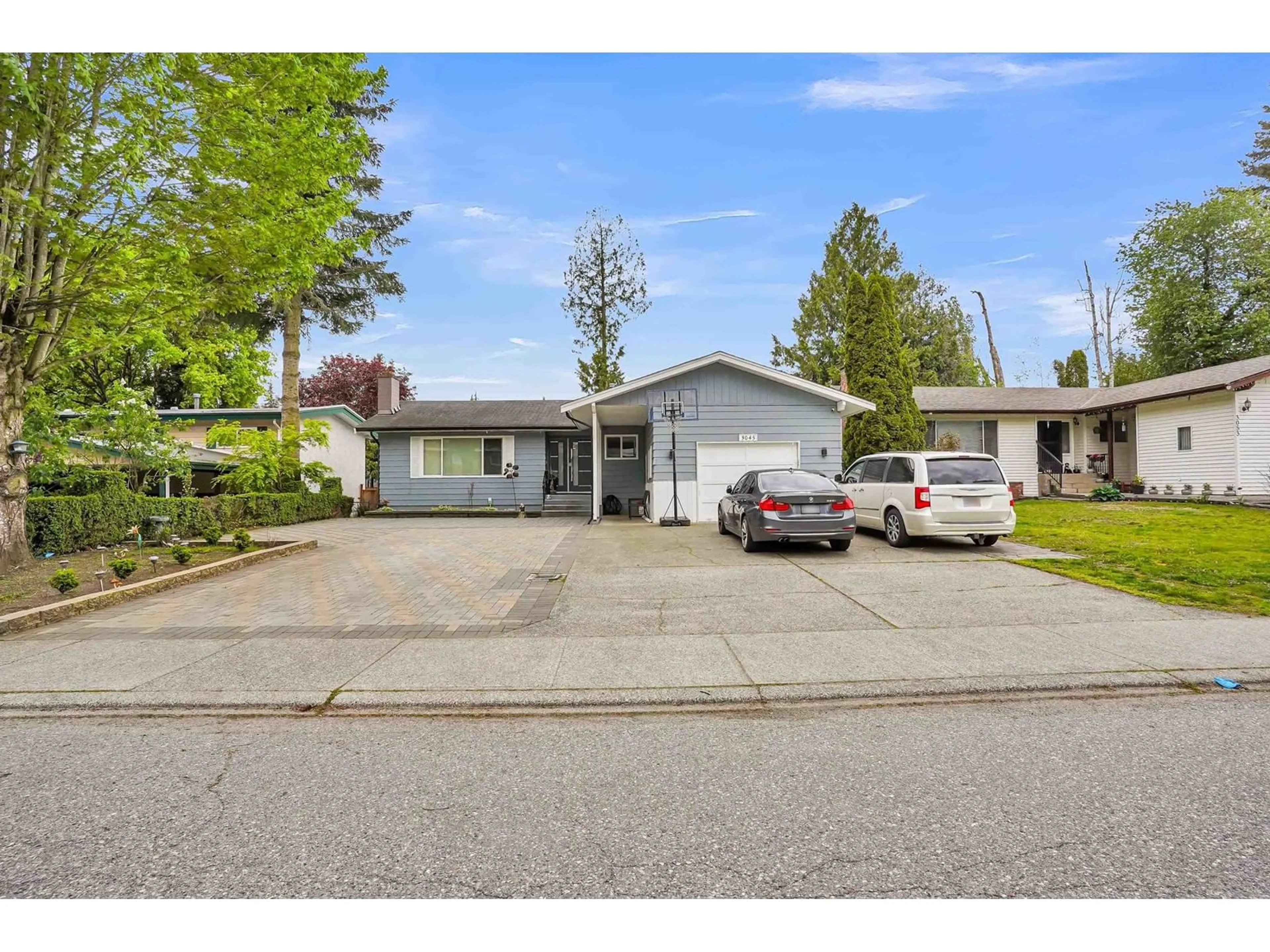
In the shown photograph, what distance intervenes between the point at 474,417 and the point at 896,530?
1717 cm

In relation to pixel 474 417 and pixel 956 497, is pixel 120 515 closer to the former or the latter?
pixel 474 417

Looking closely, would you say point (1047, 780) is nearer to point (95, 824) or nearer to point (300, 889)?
point (300, 889)

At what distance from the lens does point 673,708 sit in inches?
166

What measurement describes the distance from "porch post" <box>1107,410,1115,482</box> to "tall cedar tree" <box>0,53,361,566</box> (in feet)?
87.5

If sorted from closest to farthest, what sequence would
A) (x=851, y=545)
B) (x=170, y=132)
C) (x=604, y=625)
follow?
(x=604, y=625) → (x=170, y=132) → (x=851, y=545)

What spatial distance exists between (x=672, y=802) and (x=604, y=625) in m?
3.53

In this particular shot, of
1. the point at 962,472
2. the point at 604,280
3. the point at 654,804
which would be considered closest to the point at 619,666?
the point at 654,804

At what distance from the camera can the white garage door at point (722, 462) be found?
55.3 feet

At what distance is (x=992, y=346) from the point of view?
143 ft

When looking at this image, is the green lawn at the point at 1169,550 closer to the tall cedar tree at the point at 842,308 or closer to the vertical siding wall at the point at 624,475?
the vertical siding wall at the point at 624,475

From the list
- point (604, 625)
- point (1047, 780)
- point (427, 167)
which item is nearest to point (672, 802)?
point (1047, 780)

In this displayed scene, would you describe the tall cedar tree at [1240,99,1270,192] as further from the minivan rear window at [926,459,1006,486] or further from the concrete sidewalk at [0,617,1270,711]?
the concrete sidewalk at [0,617,1270,711]

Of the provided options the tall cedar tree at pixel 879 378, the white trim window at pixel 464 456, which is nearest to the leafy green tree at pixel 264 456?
the white trim window at pixel 464 456

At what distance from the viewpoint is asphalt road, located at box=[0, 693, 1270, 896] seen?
7.53ft
